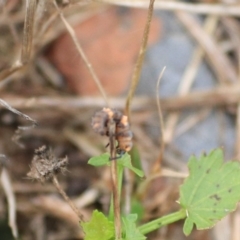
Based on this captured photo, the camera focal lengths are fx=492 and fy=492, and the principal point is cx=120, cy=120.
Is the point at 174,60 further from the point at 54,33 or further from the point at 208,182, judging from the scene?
the point at 208,182

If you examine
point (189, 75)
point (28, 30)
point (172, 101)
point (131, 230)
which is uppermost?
point (189, 75)

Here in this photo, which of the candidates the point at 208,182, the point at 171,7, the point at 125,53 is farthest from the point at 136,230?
the point at 125,53

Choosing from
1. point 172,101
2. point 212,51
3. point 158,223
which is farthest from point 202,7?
point 158,223

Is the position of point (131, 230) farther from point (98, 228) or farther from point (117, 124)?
point (117, 124)

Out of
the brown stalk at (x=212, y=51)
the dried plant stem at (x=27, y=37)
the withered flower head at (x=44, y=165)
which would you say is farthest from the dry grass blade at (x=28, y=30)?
the brown stalk at (x=212, y=51)

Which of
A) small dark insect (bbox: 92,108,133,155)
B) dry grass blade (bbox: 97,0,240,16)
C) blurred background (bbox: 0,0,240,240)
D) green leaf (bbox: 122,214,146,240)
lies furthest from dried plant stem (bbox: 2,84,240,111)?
small dark insect (bbox: 92,108,133,155)

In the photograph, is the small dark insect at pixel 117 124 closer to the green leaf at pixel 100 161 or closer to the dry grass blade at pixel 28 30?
the green leaf at pixel 100 161

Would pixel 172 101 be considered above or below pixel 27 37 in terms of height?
above
